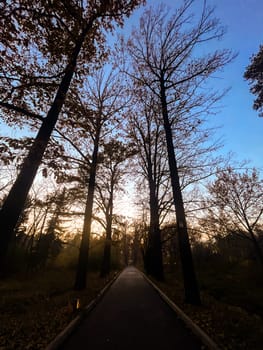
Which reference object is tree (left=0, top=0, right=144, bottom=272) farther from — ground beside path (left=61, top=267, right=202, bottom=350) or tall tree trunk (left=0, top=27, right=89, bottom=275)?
ground beside path (left=61, top=267, right=202, bottom=350)

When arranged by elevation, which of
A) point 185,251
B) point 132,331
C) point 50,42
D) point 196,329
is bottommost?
point 132,331

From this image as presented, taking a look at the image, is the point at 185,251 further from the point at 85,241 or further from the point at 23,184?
the point at 85,241

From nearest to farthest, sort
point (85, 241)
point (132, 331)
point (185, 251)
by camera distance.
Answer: point (132, 331) < point (185, 251) < point (85, 241)

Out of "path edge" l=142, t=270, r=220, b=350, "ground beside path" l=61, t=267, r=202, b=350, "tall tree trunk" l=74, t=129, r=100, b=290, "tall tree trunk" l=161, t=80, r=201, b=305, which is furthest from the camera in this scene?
"tall tree trunk" l=74, t=129, r=100, b=290

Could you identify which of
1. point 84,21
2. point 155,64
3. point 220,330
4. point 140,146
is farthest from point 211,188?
point 84,21

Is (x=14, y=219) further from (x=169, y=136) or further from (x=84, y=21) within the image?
(x=169, y=136)

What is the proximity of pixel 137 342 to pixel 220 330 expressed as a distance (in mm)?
1762

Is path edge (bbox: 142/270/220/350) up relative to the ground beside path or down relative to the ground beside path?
up

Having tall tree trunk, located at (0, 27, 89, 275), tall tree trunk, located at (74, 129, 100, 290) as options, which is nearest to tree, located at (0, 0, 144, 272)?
tall tree trunk, located at (0, 27, 89, 275)

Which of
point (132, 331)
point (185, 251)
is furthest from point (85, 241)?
point (132, 331)

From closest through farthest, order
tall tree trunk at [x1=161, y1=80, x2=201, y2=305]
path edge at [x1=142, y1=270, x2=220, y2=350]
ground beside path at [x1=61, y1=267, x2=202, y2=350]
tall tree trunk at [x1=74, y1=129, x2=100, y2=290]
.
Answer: path edge at [x1=142, y1=270, x2=220, y2=350] → ground beside path at [x1=61, y1=267, x2=202, y2=350] → tall tree trunk at [x1=161, y1=80, x2=201, y2=305] → tall tree trunk at [x1=74, y1=129, x2=100, y2=290]

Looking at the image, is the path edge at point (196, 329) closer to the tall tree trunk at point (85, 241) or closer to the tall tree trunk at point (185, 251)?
the tall tree trunk at point (185, 251)

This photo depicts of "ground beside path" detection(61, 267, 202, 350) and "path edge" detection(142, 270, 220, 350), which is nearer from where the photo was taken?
"path edge" detection(142, 270, 220, 350)

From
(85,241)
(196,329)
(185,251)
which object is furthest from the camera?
(85,241)
